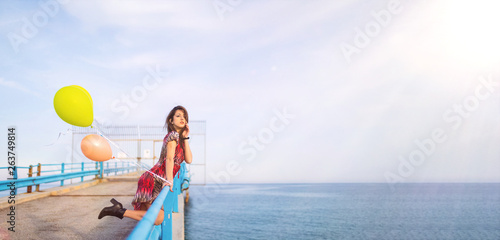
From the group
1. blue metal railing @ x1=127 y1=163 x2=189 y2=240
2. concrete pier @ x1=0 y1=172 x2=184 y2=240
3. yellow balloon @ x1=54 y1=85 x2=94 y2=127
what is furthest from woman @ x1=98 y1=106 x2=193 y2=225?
concrete pier @ x1=0 y1=172 x2=184 y2=240

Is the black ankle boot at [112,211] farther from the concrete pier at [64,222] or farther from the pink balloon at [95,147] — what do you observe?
the concrete pier at [64,222]

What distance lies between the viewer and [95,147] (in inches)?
158

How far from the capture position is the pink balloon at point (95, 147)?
3990 millimetres

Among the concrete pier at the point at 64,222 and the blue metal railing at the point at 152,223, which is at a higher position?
the blue metal railing at the point at 152,223

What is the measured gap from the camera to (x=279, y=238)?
Answer: 32.7 metres

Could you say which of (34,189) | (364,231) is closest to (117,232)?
(34,189)

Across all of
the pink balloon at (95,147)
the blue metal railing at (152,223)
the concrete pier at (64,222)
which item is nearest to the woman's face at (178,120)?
the blue metal railing at (152,223)

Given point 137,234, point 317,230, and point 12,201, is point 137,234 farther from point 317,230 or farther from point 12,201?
point 317,230

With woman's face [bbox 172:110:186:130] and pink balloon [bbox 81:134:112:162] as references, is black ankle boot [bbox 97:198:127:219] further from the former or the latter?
woman's face [bbox 172:110:186:130]

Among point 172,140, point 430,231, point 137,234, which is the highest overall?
point 172,140

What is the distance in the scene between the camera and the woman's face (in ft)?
12.5

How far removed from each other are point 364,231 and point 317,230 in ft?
19.6

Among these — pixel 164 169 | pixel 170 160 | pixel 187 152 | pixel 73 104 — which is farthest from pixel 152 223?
pixel 73 104

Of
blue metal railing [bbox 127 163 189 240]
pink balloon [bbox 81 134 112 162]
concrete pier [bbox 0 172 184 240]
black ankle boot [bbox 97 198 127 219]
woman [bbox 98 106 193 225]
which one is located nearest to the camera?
blue metal railing [bbox 127 163 189 240]
